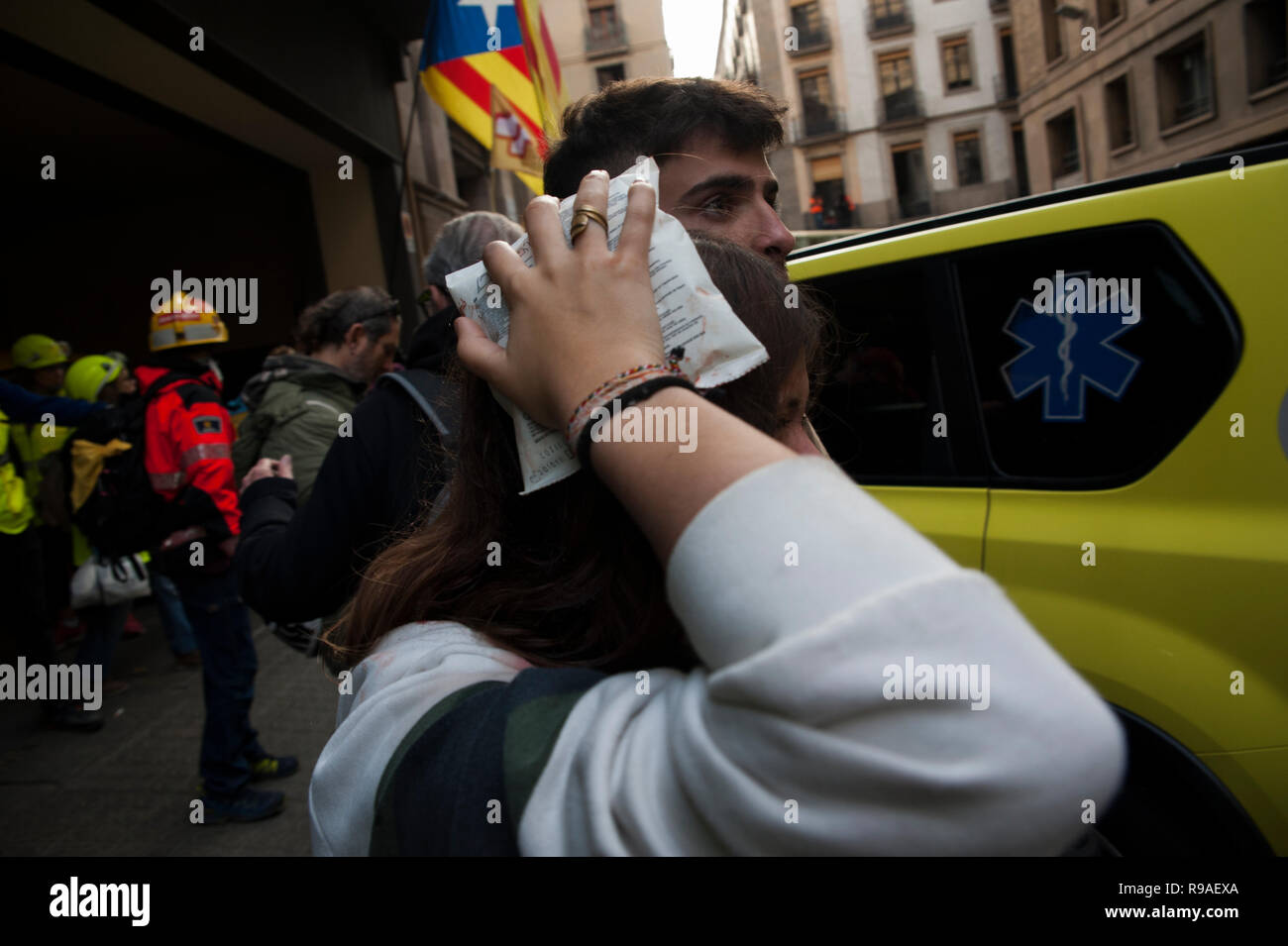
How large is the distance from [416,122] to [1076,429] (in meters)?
8.84

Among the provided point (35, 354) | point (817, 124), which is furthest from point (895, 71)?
→ point (35, 354)

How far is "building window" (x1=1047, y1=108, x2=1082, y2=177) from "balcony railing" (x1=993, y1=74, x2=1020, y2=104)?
1.51 m

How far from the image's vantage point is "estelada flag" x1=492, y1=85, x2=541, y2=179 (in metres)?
6.50

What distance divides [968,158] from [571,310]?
49.4 feet

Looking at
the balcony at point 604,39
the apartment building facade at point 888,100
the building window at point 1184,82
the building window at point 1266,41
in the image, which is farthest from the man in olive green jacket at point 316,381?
the balcony at point 604,39

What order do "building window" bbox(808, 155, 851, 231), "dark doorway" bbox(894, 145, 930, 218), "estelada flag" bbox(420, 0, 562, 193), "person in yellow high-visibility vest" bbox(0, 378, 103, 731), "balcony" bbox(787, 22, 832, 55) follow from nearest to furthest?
"person in yellow high-visibility vest" bbox(0, 378, 103, 731) < "estelada flag" bbox(420, 0, 562, 193) < "balcony" bbox(787, 22, 832, 55) < "building window" bbox(808, 155, 851, 231) < "dark doorway" bbox(894, 145, 930, 218)

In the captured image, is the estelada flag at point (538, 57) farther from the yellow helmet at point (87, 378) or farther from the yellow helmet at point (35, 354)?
the yellow helmet at point (35, 354)

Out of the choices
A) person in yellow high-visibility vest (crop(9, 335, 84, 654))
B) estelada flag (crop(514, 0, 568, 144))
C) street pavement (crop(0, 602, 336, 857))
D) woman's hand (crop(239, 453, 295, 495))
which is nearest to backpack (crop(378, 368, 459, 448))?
woman's hand (crop(239, 453, 295, 495))

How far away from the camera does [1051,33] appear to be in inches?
376

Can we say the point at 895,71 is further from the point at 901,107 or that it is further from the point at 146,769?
the point at 146,769

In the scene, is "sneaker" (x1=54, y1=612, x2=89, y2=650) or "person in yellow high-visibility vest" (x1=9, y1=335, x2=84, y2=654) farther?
"sneaker" (x1=54, y1=612, x2=89, y2=650)

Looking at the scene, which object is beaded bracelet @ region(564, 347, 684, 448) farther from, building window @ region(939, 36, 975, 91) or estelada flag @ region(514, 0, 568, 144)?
building window @ region(939, 36, 975, 91)

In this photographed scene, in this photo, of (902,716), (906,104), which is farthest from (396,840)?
(906,104)

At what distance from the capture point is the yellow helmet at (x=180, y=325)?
335cm
